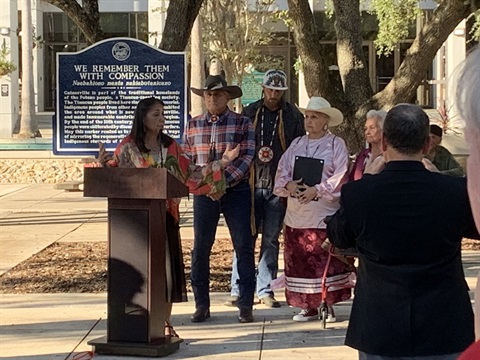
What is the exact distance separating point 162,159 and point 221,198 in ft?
3.18

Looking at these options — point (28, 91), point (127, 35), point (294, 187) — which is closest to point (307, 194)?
point (294, 187)

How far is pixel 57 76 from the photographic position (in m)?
9.31

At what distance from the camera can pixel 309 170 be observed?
24.4 ft

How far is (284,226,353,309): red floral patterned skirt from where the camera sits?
744cm

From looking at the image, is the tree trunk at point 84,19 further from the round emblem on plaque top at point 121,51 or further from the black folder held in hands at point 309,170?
the black folder held in hands at point 309,170

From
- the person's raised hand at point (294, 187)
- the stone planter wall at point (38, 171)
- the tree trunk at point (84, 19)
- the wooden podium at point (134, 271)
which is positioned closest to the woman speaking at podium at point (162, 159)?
the wooden podium at point (134, 271)

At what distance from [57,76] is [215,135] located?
237cm

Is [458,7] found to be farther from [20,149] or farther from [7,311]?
[20,149]

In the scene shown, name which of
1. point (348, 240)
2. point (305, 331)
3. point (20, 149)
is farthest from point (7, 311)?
point (20, 149)

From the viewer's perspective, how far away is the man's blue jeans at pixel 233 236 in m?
7.57

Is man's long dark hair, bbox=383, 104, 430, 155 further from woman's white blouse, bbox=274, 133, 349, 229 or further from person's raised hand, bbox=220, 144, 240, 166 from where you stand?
woman's white blouse, bbox=274, 133, 349, 229

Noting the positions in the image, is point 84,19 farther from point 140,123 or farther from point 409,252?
point 409,252

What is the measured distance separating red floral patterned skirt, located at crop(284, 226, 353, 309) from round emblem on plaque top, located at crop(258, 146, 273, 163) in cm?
76

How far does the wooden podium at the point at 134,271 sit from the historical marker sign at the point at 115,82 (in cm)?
274
